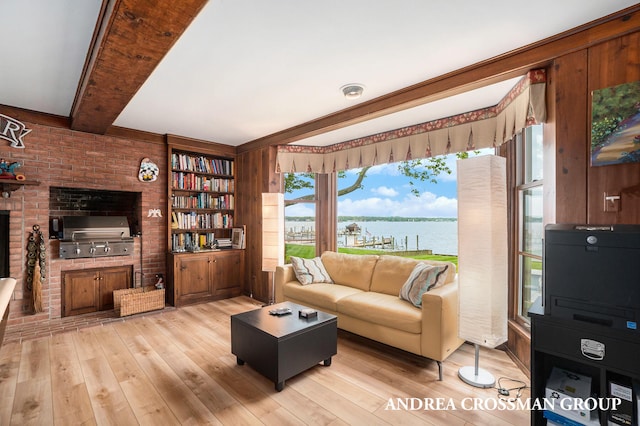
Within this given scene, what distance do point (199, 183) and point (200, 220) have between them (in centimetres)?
59

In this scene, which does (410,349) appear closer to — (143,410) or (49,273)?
(143,410)

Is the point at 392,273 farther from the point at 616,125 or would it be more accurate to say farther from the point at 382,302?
the point at 616,125

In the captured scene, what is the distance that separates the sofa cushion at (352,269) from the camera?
3.71 meters

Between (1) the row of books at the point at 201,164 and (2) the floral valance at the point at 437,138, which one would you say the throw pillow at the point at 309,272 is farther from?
(1) the row of books at the point at 201,164

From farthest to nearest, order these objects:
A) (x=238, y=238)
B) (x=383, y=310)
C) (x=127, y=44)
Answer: (x=238, y=238) < (x=383, y=310) < (x=127, y=44)

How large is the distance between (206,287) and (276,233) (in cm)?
144

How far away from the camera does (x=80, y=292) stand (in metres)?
3.99

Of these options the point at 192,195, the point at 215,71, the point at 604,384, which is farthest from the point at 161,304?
the point at 604,384

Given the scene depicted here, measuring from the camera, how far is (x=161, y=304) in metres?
4.21

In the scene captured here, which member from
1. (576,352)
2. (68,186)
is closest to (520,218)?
(576,352)

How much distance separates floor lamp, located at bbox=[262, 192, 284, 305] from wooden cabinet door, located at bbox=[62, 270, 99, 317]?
2.21m

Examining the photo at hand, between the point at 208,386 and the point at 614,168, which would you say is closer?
the point at 614,168

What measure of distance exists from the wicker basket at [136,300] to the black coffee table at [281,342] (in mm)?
2010

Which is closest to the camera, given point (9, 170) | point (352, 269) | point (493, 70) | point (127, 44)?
point (127, 44)
